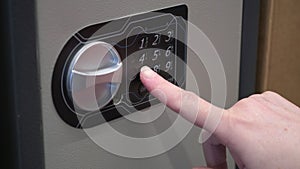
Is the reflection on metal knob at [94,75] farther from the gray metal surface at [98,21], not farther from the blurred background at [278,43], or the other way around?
the blurred background at [278,43]

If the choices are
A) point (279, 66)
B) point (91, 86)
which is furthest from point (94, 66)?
point (279, 66)

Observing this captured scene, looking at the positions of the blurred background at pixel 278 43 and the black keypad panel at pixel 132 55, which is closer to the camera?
the black keypad panel at pixel 132 55

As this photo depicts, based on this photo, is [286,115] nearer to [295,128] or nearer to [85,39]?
[295,128]

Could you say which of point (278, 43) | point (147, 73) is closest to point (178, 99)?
point (147, 73)

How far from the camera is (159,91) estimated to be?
52 centimetres

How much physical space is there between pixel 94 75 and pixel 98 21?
0.05m

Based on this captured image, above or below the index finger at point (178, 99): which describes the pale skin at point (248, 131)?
below

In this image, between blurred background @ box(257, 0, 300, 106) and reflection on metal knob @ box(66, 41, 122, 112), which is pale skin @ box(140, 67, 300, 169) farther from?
blurred background @ box(257, 0, 300, 106)

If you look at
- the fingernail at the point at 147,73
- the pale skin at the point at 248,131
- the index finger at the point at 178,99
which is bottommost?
the pale skin at the point at 248,131

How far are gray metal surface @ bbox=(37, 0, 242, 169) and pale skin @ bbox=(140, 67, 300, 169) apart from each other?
63mm

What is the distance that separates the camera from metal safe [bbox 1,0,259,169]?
0.45m

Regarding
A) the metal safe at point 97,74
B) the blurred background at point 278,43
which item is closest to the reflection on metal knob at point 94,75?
the metal safe at point 97,74

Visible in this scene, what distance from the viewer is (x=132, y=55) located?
53cm

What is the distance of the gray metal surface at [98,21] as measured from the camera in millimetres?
459
